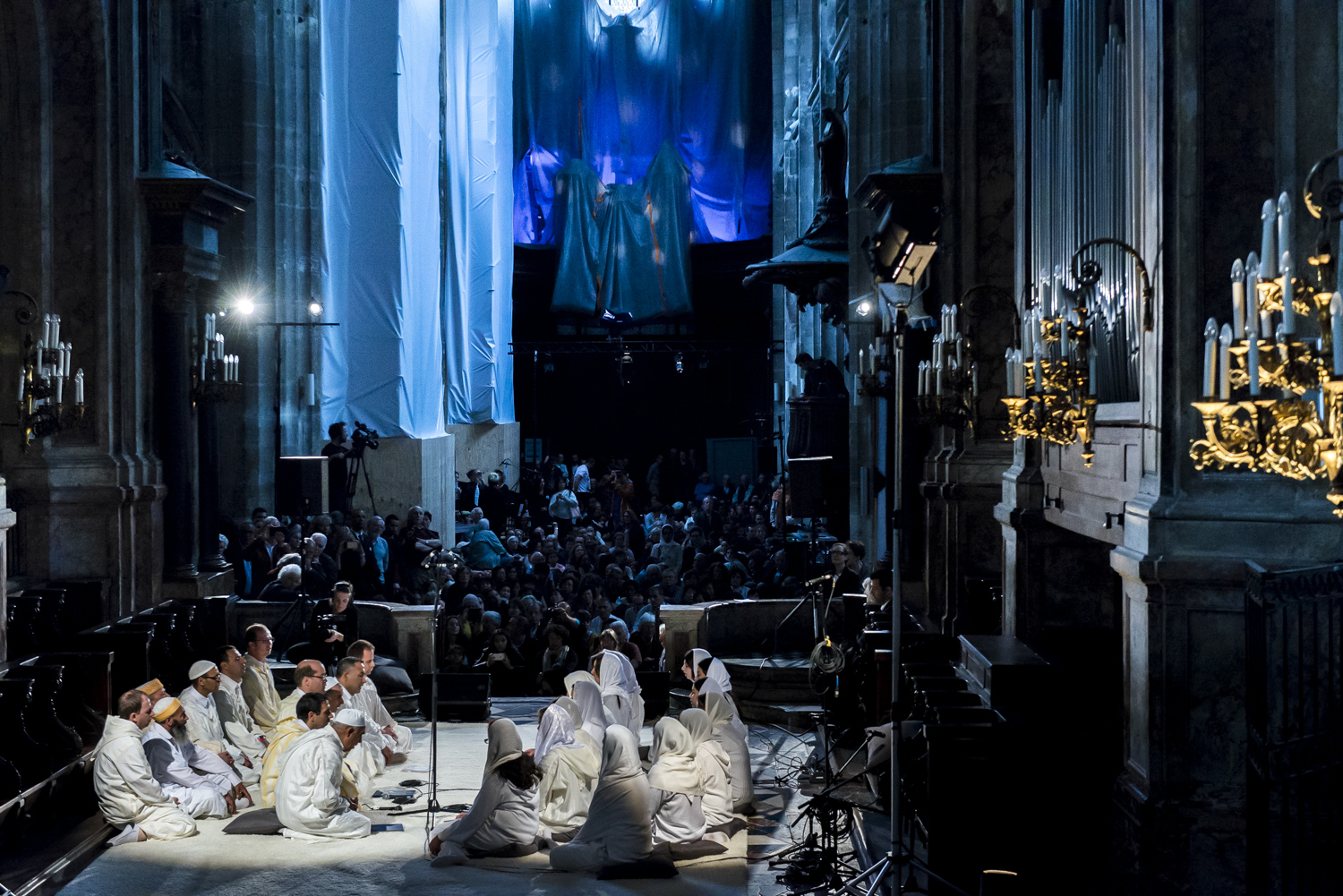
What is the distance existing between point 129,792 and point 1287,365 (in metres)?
7.99

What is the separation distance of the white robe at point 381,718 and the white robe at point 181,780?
174 centimetres

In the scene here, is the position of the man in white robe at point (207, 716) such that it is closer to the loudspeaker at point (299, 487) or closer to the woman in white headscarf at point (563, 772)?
the woman in white headscarf at point (563, 772)

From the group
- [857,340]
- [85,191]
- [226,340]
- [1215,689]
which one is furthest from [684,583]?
[1215,689]

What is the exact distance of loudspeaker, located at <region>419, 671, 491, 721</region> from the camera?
44.9 feet

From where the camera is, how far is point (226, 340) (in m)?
17.0

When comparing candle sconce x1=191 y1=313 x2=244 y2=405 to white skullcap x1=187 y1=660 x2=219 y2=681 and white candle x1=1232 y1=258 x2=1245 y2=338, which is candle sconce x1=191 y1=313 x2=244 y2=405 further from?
white candle x1=1232 y1=258 x2=1245 y2=338

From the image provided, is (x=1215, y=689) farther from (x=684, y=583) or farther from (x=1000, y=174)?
(x=684, y=583)

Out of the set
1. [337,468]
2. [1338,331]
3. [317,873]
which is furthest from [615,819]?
[337,468]

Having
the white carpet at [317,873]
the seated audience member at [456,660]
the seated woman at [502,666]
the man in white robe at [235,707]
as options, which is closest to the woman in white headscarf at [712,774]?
the white carpet at [317,873]

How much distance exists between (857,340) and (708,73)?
18376 millimetres

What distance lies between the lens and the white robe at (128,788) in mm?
9750

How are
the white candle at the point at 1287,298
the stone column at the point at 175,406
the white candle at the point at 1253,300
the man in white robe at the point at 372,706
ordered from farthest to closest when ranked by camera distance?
the stone column at the point at 175,406
the man in white robe at the point at 372,706
the white candle at the point at 1253,300
the white candle at the point at 1287,298

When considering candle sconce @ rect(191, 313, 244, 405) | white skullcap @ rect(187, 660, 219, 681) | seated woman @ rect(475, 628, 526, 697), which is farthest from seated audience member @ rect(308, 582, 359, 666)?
candle sconce @ rect(191, 313, 244, 405)

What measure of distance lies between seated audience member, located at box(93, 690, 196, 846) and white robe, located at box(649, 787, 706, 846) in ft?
10.2
